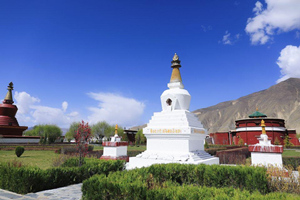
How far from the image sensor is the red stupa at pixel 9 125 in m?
34.3

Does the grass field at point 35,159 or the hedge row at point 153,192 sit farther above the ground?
the hedge row at point 153,192

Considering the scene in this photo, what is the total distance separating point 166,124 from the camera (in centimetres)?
1377

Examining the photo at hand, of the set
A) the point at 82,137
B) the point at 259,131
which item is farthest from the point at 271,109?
the point at 82,137

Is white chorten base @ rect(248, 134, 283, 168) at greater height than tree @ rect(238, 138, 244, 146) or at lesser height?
greater

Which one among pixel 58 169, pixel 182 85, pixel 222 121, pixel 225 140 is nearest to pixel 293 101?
pixel 222 121

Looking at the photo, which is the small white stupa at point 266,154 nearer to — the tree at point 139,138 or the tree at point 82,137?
the tree at point 82,137

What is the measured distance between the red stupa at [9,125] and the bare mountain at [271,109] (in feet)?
290

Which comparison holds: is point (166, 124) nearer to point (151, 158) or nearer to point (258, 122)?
point (151, 158)

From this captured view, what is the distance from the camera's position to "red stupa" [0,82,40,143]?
34.3 m

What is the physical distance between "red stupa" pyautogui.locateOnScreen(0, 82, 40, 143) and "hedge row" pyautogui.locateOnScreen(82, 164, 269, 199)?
3633 cm

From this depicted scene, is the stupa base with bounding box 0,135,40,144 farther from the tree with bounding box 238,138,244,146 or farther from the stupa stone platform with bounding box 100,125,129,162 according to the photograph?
the tree with bounding box 238,138,244,146

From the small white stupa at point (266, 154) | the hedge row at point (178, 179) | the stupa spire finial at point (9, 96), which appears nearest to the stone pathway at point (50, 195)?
the hedge row at point (178, 179)

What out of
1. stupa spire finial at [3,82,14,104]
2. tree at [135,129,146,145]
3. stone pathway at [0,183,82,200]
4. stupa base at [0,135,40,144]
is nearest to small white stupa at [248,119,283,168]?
stone pathway at [0,183,82,200]

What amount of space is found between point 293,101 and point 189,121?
439 feet
